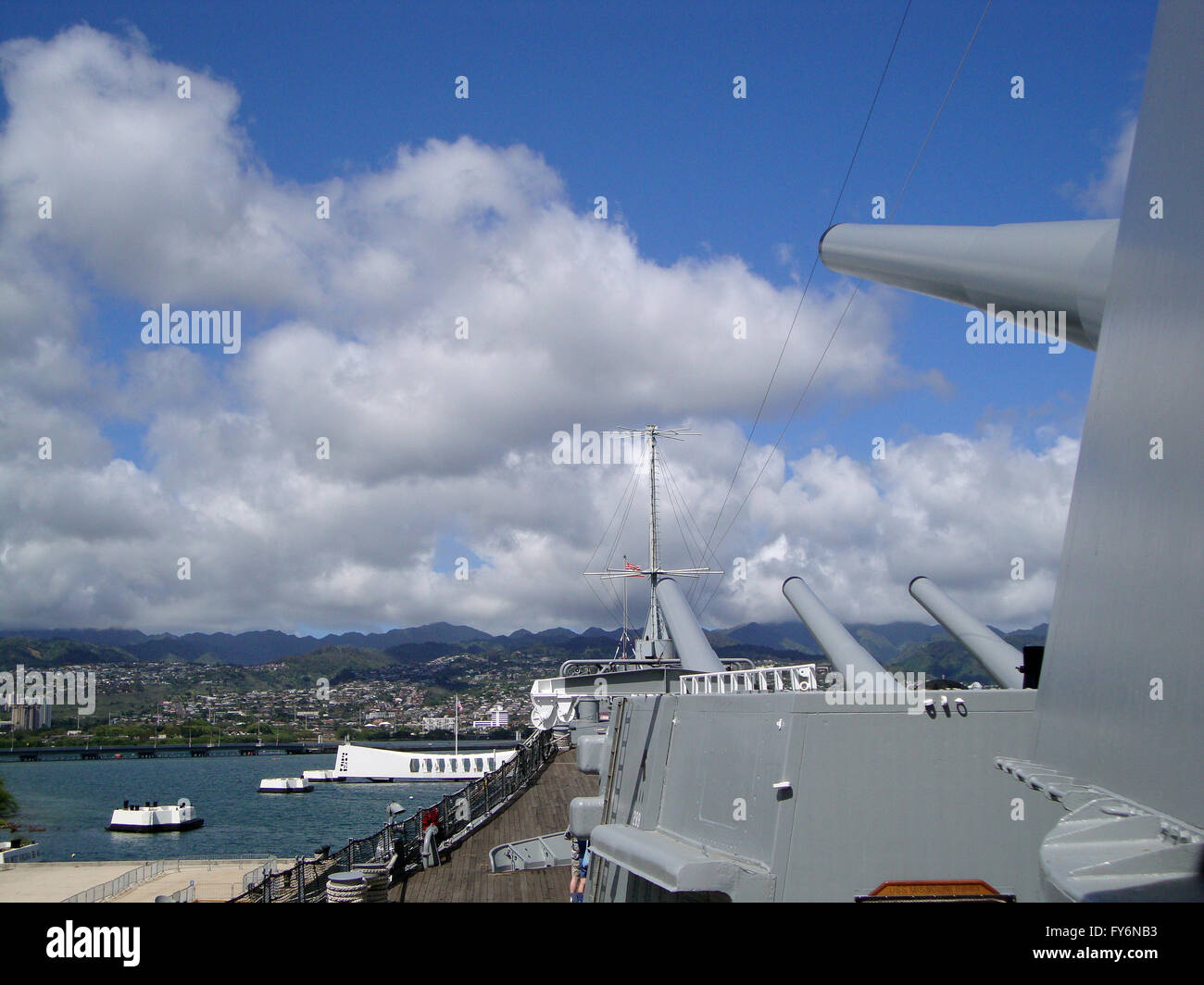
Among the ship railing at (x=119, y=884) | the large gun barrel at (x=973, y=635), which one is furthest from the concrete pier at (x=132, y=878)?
the large gun barrel at (x=973, y=635)

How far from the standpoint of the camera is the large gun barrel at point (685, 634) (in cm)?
1903

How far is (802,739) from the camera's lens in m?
5.16

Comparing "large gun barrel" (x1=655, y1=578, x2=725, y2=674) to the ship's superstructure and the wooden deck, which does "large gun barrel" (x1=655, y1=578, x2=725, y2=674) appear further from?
the ship's superstructure

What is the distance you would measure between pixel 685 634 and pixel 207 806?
60.4 meters

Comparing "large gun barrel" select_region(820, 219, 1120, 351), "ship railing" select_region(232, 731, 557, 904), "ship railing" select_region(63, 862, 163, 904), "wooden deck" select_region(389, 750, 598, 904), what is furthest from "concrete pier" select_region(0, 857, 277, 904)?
"large gun barrel" select_region(820, 219, 1120, 351)

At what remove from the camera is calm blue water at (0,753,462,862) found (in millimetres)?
44188

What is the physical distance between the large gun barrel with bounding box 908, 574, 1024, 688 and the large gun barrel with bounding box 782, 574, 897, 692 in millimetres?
1360

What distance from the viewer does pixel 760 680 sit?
21.2 feet

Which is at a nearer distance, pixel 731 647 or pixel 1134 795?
pixel 1134 795

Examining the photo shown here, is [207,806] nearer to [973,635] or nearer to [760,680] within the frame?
[973,635]

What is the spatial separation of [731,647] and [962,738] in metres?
143

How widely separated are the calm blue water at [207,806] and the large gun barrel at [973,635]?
3595cm
